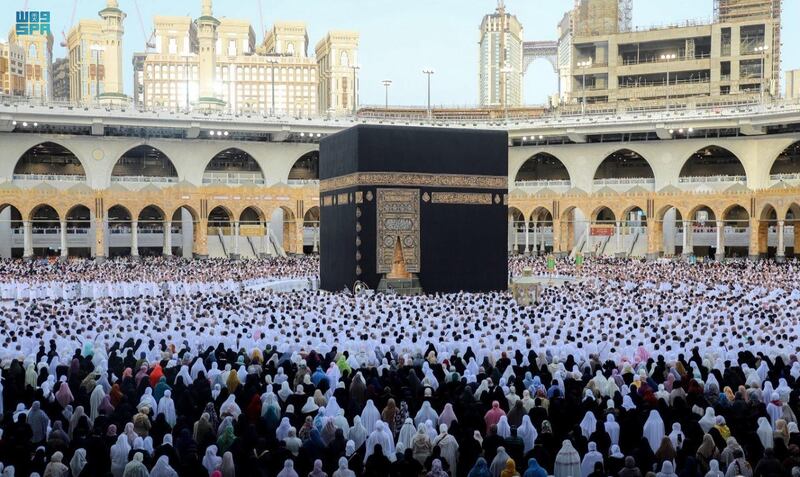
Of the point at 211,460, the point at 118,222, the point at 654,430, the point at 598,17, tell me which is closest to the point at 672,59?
the point at 598,17

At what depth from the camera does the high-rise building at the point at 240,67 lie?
81.6 metres

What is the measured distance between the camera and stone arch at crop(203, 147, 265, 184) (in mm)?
37719

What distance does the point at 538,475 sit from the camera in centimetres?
612

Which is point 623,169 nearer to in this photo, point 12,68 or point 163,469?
point 163,469

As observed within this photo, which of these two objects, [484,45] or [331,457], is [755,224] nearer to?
[331,457]

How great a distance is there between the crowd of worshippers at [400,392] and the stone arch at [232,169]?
2295cm

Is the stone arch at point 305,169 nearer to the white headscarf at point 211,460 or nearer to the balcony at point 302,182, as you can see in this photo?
the balcony at point 302,182

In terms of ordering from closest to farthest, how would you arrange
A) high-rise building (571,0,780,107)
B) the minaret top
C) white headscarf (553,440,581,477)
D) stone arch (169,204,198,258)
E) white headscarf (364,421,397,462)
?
1. white headscarf (553,440,581,477)
2. white headscarf (364,421,397,462)
3. stone arch (169,204,198,258)
4. high-rise building (571,0,780,107)
5. the minaret top

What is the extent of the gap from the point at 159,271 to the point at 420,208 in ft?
27.8

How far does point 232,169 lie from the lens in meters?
41.4

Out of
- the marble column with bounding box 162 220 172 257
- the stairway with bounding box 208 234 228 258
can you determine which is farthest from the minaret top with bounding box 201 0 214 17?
the marble column with bounding box 162 220 172 257

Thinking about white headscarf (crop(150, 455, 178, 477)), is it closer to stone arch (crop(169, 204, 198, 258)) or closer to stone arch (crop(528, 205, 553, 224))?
stone arch (crop(169, 204, 198, 258))

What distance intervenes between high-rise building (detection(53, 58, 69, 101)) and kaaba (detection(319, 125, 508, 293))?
88986 mm

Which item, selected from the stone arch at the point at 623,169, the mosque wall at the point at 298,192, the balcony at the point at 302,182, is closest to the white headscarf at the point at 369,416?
the mosque wall at the point at 298,192
